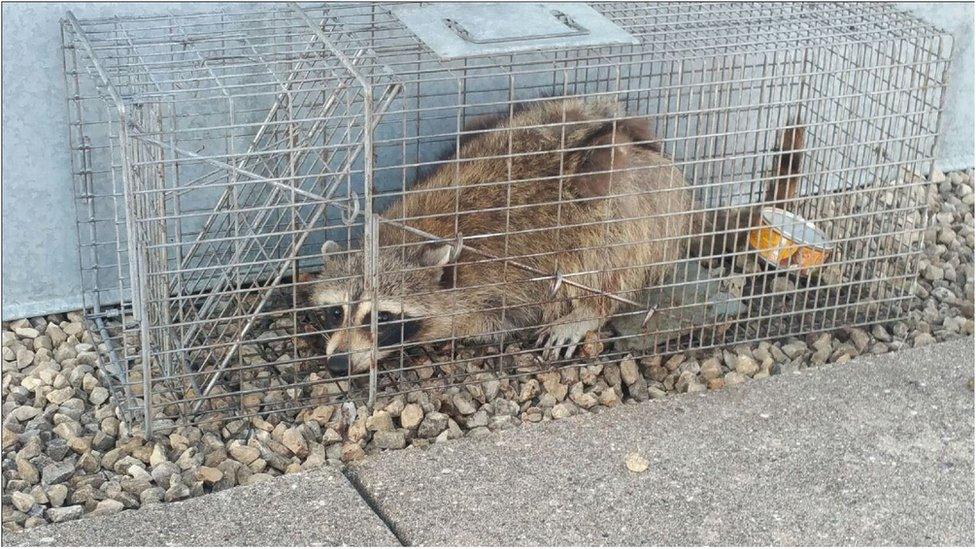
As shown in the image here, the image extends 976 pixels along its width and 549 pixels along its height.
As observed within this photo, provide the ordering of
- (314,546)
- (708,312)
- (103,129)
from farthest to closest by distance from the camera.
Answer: (708,312), (103,129), (314,546)

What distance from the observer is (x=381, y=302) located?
4305mm

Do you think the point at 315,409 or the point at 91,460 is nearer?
the point at 91,460

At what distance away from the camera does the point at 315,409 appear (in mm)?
4172

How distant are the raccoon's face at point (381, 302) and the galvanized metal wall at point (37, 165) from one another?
3.32 feet

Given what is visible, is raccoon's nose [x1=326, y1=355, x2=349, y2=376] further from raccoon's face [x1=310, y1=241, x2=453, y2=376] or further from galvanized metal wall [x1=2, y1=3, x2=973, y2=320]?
galvanized metal wall [x1=2, y1=3, x2=973, y2=320]

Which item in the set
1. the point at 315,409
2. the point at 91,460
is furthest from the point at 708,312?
the point at 91,460

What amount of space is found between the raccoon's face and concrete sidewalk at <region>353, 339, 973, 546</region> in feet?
1.52

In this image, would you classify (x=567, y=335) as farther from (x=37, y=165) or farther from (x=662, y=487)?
(x=37, y=165)

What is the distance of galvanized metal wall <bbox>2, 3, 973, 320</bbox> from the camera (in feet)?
14.0

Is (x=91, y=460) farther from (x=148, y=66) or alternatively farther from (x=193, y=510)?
(x=148, y=66)

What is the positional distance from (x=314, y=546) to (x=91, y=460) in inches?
34.0

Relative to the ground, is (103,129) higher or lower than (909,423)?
higher

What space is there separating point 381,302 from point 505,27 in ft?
3.43

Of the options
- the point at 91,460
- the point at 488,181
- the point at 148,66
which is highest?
the point at 148,66
